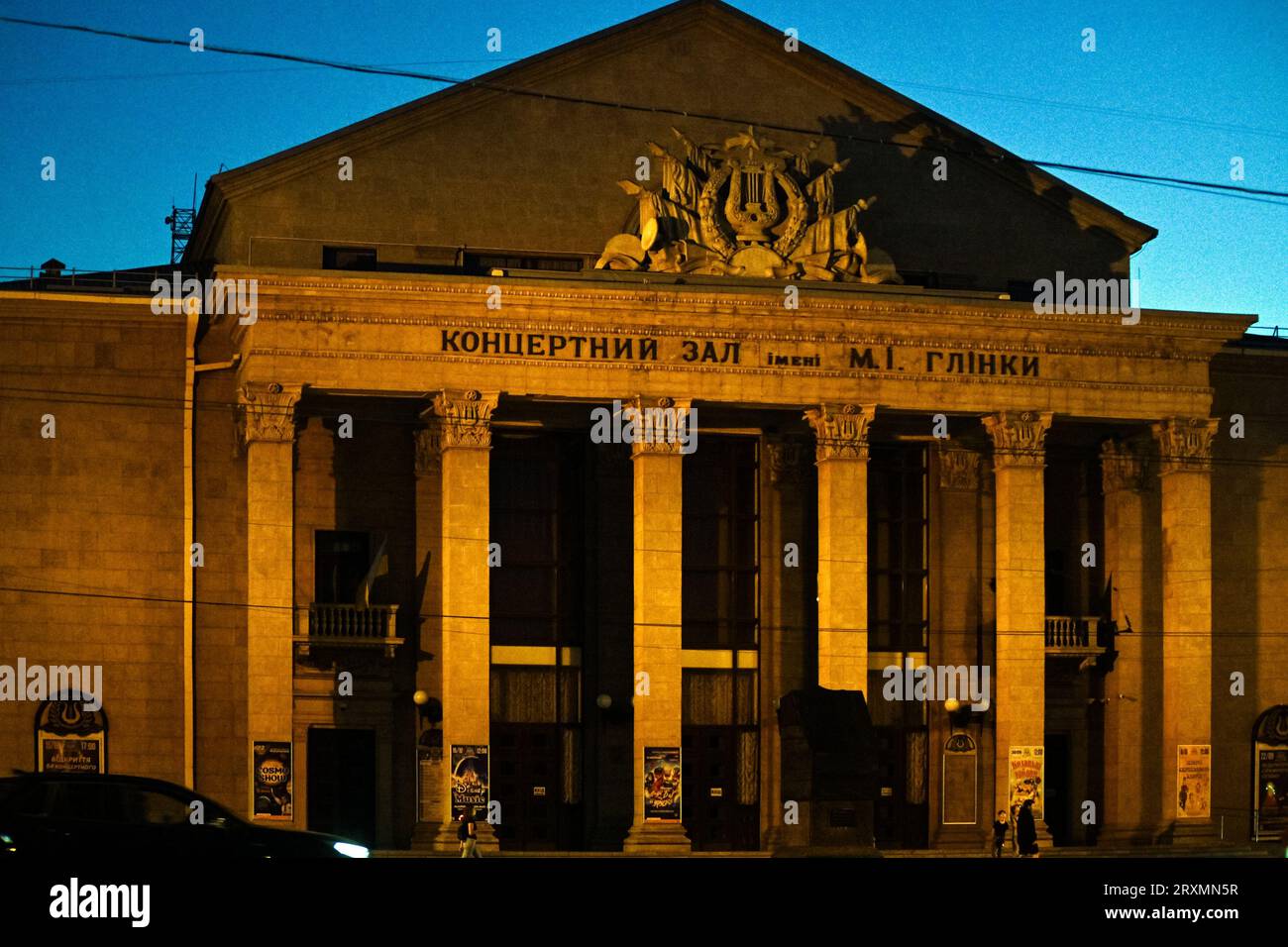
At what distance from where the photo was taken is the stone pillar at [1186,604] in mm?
42344

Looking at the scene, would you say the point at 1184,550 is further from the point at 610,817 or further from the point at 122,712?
the point at 122,712

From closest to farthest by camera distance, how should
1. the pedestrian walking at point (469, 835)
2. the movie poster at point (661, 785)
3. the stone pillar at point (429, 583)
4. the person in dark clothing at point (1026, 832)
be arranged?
the pedestrian walking at point (469, 835) < the movie poster at point (661, 785) < the person in dark clothing at point (1026, 832) < the stone pillar at point (429, 583)

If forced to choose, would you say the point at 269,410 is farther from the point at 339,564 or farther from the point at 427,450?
the point at 339,564

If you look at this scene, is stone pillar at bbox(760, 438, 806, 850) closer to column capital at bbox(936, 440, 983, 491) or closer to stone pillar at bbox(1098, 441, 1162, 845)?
column capital at bbox(936, 440, 983, 491)

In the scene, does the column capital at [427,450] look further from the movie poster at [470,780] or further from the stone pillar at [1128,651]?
the stone pillar at [1128,651]

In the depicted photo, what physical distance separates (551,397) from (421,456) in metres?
3.67

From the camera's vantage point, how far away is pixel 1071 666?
A: 149 ft

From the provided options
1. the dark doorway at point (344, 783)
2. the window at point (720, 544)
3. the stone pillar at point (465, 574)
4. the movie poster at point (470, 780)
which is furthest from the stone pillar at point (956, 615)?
the dark doorway at point (344, 783)

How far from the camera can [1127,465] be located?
149 feet

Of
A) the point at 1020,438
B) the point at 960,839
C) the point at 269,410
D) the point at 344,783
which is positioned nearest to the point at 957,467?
the point at 1020,438

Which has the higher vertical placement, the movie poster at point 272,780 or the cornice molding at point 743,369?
the cornice molding at point 743,369

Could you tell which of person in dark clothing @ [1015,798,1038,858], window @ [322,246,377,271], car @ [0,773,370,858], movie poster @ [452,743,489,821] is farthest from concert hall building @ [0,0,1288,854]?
car @ [0,773,370,858]

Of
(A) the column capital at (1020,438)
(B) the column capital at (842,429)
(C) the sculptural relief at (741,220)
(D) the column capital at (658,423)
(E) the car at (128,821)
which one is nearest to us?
(E) the car at (128,821)

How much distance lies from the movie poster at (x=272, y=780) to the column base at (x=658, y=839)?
678 cm
